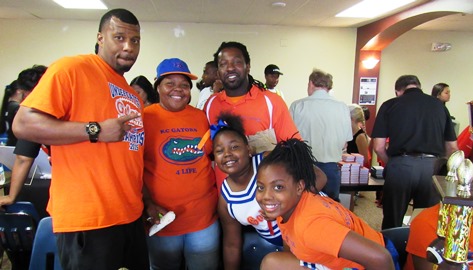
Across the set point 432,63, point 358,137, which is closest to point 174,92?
point 358,137

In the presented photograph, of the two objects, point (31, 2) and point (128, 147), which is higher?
point (31, 2)

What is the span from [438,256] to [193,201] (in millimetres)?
1161

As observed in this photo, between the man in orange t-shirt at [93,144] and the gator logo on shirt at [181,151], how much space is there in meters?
0.24

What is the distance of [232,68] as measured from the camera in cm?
188

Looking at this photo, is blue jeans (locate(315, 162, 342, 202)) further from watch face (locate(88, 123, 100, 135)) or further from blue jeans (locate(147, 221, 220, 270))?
watch face (locate(88, 123, 100, 135))

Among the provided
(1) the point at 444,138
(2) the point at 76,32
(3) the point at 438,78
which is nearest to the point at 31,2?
(2) the point at 76,32

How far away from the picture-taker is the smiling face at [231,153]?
1.59 meters

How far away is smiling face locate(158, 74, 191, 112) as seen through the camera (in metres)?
1.75

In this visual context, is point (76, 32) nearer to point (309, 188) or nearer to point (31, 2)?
point (31, 2)

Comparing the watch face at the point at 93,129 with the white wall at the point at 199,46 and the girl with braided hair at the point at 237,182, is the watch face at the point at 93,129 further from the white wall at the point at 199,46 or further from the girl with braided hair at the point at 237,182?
the white wall at the point at 199,46

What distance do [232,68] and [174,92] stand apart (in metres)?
0.37

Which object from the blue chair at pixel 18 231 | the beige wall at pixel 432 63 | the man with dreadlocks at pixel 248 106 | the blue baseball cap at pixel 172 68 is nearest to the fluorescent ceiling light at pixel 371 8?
the beige wall at pixel 432 63

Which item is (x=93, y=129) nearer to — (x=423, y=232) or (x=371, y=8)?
(x=423, y=232)

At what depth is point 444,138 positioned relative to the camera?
313 cm
